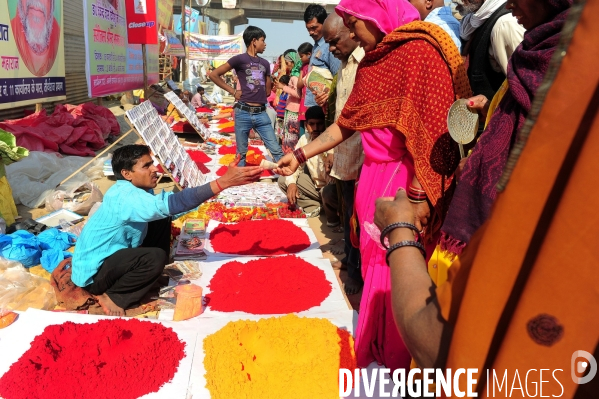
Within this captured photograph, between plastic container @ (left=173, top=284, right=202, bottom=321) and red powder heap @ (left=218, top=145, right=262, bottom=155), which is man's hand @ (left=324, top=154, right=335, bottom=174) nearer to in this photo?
plastic container @ (left=173, top=284, right=202, bottom=321)

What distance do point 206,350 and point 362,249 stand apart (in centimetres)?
93

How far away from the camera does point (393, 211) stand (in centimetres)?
86

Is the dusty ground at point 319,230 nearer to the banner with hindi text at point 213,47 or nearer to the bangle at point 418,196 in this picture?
the bangle at point 418,196

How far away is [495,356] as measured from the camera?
1.85ft

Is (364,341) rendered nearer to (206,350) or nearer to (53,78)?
(206,350)

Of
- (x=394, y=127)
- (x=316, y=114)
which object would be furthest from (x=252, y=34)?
(x=394, y=127)

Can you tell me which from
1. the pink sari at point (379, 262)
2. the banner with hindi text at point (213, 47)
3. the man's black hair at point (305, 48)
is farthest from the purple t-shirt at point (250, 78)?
the banner with hindi text at point (213, 47)

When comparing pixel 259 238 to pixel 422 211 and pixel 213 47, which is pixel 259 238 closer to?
pixel 422 211

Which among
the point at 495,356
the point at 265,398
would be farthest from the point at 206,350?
the point at 495,356

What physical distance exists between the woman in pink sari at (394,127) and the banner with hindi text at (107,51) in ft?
18.9

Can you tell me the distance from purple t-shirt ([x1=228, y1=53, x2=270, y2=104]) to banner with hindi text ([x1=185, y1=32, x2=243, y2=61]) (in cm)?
1674

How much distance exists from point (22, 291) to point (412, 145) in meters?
2.42

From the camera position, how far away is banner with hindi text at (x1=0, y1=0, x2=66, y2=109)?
15.2 ft

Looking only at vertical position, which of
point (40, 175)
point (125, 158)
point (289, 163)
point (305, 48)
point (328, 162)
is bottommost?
point (40, 175)
